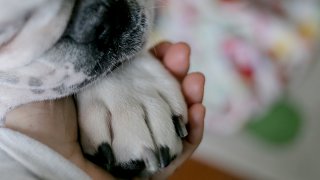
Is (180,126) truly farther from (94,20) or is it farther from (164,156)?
(94,20)

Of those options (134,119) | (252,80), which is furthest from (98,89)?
(252,80)

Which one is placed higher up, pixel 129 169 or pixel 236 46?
pixel 129 169

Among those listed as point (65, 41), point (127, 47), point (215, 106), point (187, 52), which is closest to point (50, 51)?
point (65, 41)

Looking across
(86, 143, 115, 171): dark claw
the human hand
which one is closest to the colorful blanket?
the human hand

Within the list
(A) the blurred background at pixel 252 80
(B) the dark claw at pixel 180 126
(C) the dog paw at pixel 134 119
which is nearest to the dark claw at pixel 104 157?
(C) the dog paw at pixel 134 119

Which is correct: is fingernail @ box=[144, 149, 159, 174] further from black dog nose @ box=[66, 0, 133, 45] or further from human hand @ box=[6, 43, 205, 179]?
black dog nose @ box=[66, 0, 133, 45]
